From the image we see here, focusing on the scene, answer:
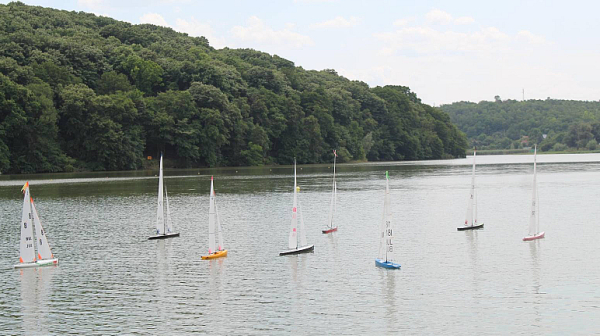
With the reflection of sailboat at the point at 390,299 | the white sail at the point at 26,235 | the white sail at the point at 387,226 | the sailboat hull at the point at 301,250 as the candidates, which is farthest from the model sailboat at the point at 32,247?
the reflection of sailboat at the point at 390,299

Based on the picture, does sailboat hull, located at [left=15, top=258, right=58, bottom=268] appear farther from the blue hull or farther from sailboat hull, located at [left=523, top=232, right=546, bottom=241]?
sailboat hull, located at [left=523, top=232, right=546, bottom=241]

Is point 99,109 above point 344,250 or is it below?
above

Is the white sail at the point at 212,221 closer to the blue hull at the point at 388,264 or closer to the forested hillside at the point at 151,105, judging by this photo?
the blue hull at the point at 388,264

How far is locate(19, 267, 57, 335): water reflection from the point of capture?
22.2 metres

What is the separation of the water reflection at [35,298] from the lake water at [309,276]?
0.21 feet

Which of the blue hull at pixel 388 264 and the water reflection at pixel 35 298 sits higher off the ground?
the blue hull at pixel 388 264

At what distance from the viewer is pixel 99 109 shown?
111750 mm

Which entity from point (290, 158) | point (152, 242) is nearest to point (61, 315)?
point (152, 242)

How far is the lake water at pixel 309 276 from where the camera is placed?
72.9 feet

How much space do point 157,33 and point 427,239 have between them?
144433 millimetres

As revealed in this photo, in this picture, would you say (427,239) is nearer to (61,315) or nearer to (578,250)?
(578,250)

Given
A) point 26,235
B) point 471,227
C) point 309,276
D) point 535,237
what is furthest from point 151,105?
point 309,276

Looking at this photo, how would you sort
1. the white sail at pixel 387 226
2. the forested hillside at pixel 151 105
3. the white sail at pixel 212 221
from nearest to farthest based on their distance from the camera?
1. the white sail at pixel 387 226
2. the white sail at pixel 212 221
3. the forested hillside at pixel 151 105

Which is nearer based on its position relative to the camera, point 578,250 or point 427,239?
point 578,250
